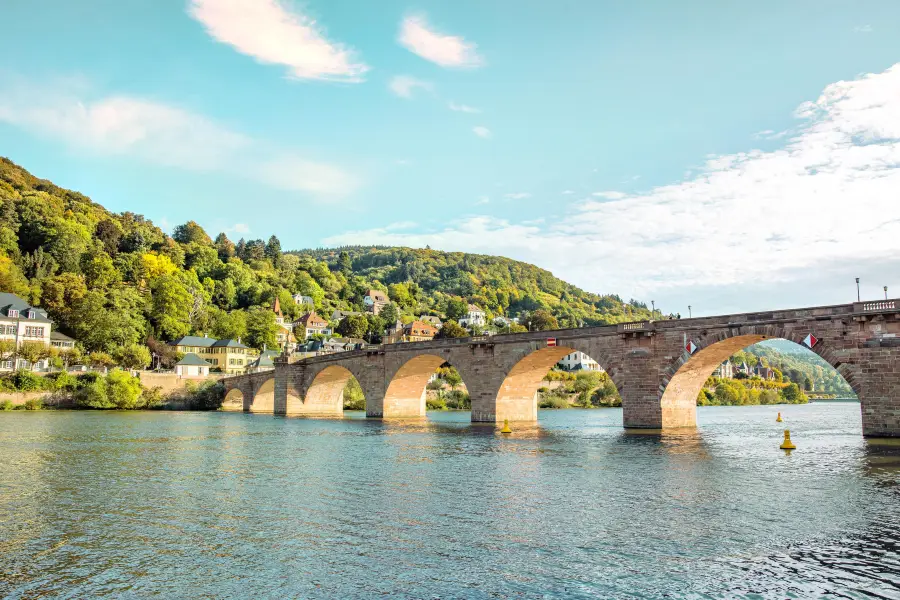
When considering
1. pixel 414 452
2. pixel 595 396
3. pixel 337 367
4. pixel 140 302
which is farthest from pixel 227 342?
pixel 414 452

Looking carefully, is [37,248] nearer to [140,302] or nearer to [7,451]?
[140,302]

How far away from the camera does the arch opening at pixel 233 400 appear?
8262cm

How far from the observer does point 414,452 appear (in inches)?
1235

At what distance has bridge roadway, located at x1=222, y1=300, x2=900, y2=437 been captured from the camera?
30969 mm

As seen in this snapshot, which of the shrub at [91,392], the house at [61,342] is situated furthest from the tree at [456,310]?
the shrub at [91,392]

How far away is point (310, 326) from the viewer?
450ft

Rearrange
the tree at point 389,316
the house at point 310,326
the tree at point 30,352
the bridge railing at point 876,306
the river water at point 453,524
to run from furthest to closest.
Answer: the tree at point 389,316 → the house at point 310,326 → the tree at point 30,352 → the bridge railing at point 876,306 → the river water at point 453,524

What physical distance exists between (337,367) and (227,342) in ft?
128

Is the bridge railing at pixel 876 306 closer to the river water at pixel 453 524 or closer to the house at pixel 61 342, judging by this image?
the river water at pixel 453 524

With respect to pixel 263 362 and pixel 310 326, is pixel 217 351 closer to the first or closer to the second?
pixel 263 362

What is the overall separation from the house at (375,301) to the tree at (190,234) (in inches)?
1644

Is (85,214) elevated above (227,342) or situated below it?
above

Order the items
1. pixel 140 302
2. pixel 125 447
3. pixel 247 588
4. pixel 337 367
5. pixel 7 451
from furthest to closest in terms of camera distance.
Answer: pixel 140 302, pixel 337 367, pixel 125 447, pixel 7 451, pixel 247 588

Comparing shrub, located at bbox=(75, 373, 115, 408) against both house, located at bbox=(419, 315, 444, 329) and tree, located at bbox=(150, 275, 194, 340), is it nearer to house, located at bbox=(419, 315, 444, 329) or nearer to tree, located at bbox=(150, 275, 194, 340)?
tree, located at bbox=(150, 275, 194, 340)
